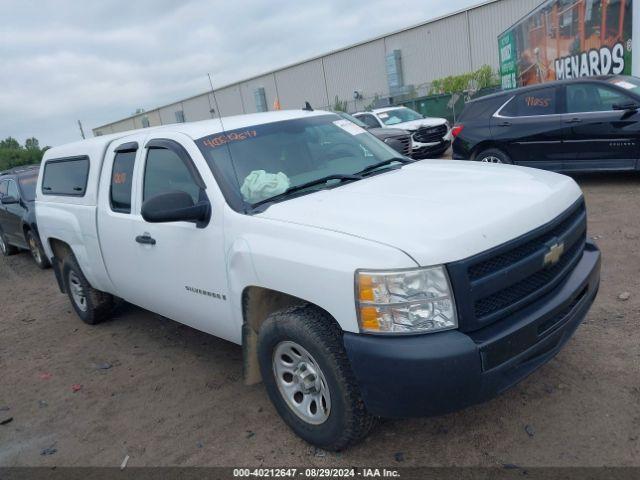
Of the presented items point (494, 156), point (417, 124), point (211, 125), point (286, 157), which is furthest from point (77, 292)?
point (417, 124)

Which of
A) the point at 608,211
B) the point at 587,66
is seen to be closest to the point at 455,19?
the point at 587,66

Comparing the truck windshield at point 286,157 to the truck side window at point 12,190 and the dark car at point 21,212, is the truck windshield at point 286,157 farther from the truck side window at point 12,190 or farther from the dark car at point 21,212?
the truck side window at point 12,190

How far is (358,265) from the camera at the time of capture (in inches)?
95.2

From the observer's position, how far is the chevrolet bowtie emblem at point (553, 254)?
106 inches

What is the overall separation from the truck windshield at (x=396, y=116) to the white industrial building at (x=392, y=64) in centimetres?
1685

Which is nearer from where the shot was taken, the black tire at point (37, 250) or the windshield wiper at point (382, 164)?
the windshield wiper at point (382, 164)

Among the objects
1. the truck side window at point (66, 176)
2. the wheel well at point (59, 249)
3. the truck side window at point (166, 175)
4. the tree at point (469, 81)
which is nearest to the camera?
the truck side window at point (166, 175)

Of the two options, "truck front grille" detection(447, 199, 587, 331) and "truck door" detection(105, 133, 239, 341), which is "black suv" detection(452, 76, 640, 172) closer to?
"truck front grille" detection(447, 199, 587, 331)

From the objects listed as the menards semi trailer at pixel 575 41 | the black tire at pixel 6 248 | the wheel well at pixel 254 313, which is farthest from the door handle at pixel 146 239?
the menards semi trailer at pixel 575 41

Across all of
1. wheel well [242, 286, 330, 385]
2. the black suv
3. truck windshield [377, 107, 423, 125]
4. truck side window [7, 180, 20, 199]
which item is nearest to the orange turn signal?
wheel well [242, 286, 330, 385]

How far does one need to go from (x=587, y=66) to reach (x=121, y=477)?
501 inches

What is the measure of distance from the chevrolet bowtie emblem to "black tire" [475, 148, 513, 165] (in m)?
6.30

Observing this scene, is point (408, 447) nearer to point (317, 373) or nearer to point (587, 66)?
point (317, 373)

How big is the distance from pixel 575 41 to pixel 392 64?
999 inches
